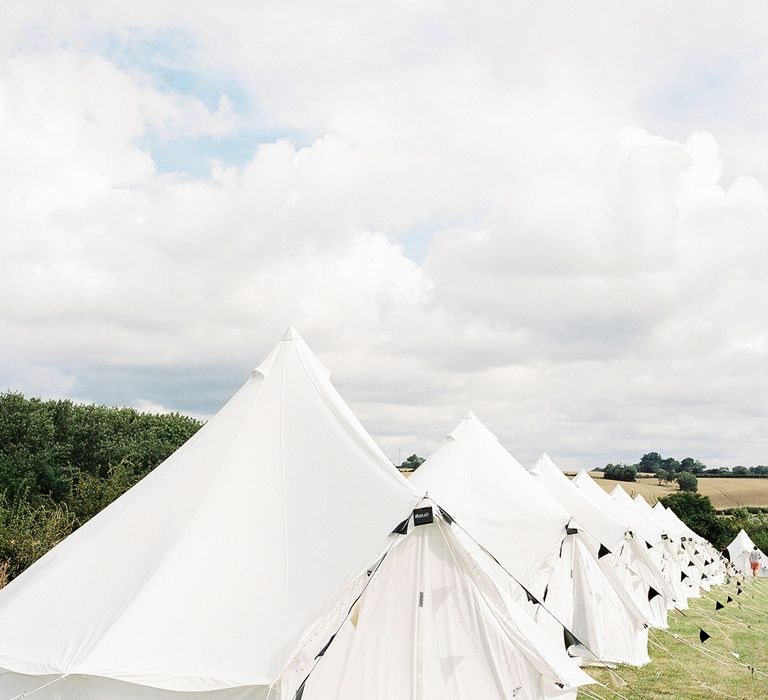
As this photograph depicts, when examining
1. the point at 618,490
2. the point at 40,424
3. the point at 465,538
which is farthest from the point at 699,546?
the point at 465,538

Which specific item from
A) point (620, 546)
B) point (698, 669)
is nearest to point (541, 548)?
point (698, 669)

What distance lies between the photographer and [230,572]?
23.8 ft

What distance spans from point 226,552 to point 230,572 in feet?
0.74

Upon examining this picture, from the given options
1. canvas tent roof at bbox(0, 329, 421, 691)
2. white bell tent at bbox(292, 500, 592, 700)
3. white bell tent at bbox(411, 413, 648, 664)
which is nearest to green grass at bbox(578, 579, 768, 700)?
white bell tent at bbox(411, 413, 648, 664)

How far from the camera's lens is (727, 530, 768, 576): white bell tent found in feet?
142

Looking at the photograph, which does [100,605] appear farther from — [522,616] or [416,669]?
[522,616]

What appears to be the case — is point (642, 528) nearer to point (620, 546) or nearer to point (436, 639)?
point (620, 546)

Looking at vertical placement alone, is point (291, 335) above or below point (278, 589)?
above

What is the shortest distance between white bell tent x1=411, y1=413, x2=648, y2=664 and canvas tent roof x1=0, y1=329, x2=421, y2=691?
4.48 meters

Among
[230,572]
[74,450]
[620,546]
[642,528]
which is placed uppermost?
[74,450]

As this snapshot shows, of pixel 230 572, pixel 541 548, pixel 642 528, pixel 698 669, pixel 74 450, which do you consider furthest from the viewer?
pixel 74 450

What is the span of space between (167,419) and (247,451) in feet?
80.0

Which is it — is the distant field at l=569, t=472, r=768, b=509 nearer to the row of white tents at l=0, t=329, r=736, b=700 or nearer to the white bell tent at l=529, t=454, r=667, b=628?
the white bell tent at l=529, t=454, r=667, b=628

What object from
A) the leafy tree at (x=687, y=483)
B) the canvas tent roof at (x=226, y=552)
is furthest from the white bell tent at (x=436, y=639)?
the leafy tree at (x=687, y=483)
